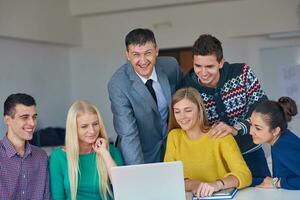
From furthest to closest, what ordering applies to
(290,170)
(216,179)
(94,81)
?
1. (94,81)
2. (216,179)
3. (290,170)

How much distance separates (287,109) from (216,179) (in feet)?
1.59

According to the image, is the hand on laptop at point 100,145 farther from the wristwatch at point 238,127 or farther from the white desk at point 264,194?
the wristwatch at point 238,127

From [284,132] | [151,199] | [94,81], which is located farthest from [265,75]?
[151,199]

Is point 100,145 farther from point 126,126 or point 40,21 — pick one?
point 40,21

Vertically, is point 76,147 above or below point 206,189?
above

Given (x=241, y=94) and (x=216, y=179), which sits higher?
(x=241, y=94)

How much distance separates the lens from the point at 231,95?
2.51 meters

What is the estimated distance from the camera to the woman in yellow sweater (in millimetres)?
2330

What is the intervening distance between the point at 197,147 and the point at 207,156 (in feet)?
0.22

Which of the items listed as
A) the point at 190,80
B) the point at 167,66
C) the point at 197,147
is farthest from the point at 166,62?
the point at 197,147

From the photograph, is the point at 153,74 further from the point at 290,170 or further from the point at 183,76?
the point at 290,170

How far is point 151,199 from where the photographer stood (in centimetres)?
195

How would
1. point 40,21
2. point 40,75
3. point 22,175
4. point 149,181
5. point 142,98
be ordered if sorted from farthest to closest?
point 40,75, point 40,21, point 142,98, point 22,175, point 149,181

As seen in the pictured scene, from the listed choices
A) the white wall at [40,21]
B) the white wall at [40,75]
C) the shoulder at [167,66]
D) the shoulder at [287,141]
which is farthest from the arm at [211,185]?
the white wall at [40,21]
